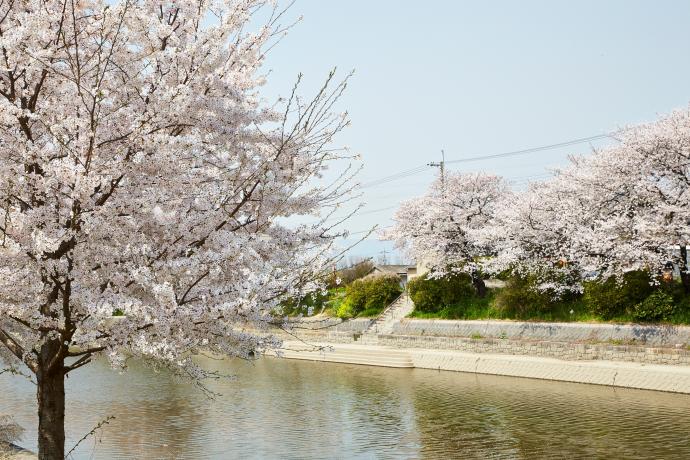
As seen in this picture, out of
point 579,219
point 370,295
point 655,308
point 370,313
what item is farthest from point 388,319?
point 655,308

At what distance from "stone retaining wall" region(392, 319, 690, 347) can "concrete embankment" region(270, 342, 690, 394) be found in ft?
5.10

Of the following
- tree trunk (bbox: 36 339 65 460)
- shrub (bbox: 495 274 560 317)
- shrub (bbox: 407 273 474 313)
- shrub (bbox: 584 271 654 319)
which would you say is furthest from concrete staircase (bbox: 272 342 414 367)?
tree trunk (bbox: 36 339 65 460)

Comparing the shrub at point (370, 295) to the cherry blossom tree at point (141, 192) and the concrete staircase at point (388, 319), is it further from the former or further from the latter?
the cherry blossom tree at point (141, 192)

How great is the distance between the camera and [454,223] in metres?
41.8

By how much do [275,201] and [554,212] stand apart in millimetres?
29353

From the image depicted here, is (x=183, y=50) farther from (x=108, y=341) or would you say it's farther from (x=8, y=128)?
(x=108, y=341)

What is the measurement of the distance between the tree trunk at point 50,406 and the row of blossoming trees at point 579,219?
82.2ft

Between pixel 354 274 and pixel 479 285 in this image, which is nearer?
Answer: pixel 479 285

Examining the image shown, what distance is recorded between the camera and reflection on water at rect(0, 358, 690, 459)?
18719 millimetres

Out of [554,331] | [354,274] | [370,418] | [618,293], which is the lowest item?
[370,418]

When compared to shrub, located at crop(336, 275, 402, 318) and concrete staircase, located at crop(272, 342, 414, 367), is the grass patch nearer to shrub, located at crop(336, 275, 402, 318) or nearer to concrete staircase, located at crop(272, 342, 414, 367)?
shrub, located at crop(336, 275, 402, 318)

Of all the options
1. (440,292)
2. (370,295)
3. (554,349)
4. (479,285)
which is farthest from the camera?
(370,295)

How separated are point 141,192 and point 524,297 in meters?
30.4

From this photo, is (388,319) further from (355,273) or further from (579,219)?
(579,219)
